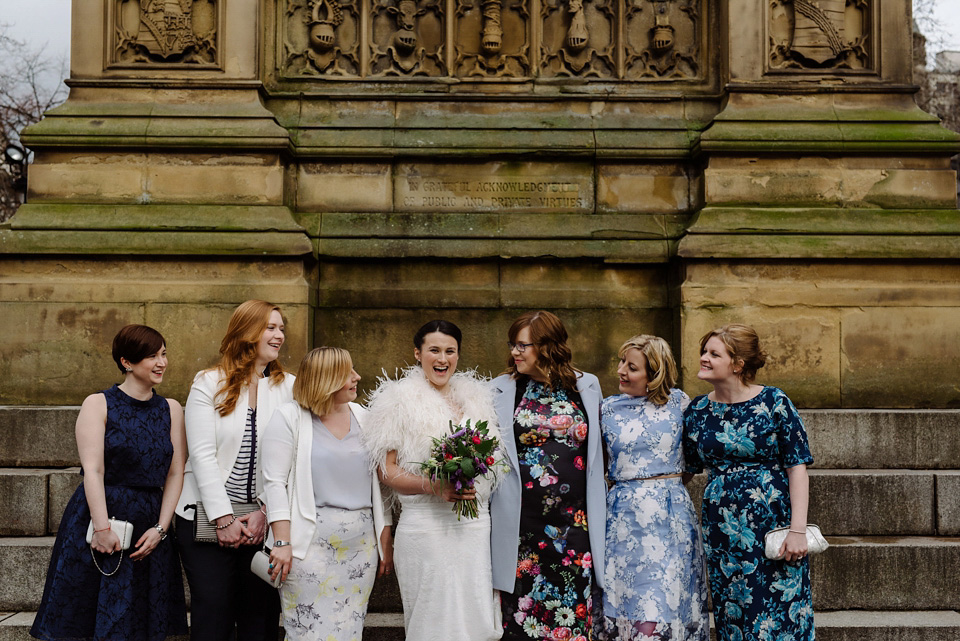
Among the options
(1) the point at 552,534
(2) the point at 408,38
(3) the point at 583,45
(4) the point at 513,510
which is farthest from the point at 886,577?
(2) the point at 408,38

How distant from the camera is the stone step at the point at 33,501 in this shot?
18.3ft

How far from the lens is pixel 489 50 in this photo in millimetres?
7883

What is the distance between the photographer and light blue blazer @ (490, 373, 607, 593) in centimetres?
409

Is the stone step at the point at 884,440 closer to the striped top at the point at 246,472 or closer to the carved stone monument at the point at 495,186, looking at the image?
the carved stone monument at the point at 495,186

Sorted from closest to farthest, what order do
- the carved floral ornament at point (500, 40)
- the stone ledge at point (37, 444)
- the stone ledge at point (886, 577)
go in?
the stone ledge at point (886, 577) < the stone ledge at point (37, 444) < the carved floral ornament at point (500, 40)

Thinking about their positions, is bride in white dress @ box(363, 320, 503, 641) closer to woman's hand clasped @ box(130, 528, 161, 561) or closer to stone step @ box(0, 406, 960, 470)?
woman's hand clasped @ box(130, 528, 161, 561)

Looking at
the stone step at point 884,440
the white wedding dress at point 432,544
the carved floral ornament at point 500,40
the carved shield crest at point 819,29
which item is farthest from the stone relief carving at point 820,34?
the white wedding dress at point 432,544

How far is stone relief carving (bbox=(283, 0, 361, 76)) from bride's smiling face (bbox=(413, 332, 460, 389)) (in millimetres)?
4463

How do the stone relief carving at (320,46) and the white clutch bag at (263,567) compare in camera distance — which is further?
the stone relief carving at (320,46)

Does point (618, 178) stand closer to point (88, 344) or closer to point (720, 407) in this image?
point (720, 407)

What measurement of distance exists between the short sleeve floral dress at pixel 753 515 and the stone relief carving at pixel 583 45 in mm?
4586

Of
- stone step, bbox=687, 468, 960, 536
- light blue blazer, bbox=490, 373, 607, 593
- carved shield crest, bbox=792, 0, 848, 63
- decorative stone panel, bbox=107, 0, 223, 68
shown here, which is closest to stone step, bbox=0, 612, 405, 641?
light blue blazer, bbox=490, 373, 607, 593

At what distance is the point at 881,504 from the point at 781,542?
2104 millimetres

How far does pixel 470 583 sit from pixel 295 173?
471 centimetres
